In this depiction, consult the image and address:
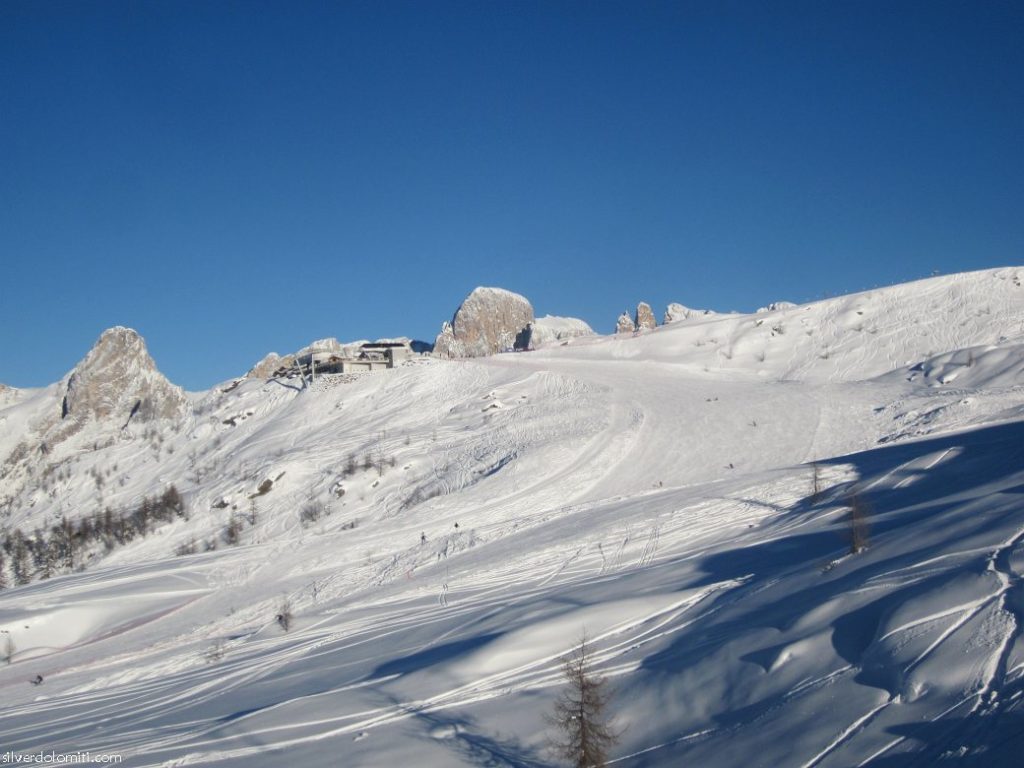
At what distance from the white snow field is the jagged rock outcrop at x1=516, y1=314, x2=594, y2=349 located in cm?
3232

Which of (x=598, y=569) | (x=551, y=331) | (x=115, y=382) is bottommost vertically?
(x=598, y=569)

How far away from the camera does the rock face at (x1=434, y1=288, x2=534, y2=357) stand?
95.7m

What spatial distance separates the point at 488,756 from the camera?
754cm

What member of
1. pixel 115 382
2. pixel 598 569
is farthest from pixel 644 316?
pixel 115 382

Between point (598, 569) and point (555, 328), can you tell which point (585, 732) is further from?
point (555, 328)

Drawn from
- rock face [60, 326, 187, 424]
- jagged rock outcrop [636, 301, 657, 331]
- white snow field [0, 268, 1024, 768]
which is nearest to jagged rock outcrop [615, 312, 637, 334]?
jagged rock outcrop [636, 301, 657, 331]

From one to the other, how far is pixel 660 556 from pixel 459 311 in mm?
87158

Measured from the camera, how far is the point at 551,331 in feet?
313

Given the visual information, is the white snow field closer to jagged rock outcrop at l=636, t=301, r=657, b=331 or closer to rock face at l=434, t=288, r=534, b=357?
jagged rock outcrop at l=636, t=301, r=657, b=331

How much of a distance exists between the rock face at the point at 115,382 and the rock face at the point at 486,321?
136 feet

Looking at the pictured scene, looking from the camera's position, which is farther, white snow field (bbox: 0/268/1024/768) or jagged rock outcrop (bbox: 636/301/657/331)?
jagged rock outcrop (bbox: 636/301/657/331)

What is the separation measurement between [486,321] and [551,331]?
962 cm

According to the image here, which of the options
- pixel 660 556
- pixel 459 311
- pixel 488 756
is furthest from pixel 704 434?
pixel 459 311

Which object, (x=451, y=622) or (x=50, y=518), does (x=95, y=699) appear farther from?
(x=50, y=518)
